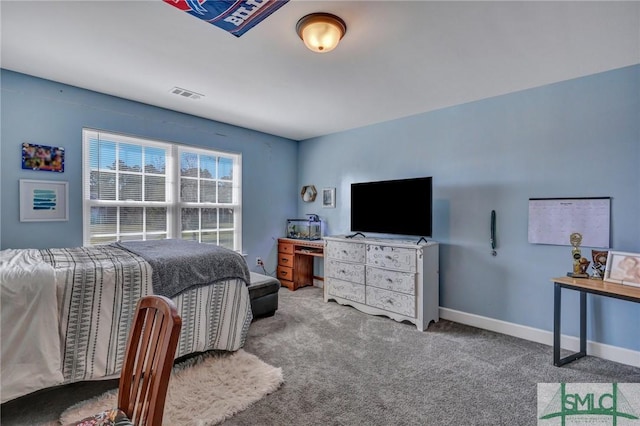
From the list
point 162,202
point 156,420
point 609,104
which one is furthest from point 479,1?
point 162,202

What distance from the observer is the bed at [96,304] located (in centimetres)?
165

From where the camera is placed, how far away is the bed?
64.9 inches

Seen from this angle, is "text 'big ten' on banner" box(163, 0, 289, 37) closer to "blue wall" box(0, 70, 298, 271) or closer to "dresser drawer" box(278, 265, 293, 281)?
"blue wall" box(0, 70, 298, 271)

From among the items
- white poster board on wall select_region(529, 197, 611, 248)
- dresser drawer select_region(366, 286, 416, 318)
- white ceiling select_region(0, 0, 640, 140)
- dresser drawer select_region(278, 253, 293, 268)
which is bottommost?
dresser drawer select_region(366, 286, 416, 318)

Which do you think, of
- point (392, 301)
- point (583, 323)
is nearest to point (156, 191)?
point (392, 301)

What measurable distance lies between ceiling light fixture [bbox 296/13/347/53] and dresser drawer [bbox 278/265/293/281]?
3.29 metres

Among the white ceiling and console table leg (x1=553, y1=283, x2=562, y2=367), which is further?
console table leg (x1=553, y1=283, x2=562, y2=367)

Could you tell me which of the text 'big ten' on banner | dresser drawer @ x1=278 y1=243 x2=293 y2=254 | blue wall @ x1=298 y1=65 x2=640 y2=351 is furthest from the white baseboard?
the text 'big ten' on banner

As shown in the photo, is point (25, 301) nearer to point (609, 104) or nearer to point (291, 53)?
point (291, 53)

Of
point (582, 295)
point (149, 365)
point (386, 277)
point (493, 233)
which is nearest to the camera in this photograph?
point (149, 365)

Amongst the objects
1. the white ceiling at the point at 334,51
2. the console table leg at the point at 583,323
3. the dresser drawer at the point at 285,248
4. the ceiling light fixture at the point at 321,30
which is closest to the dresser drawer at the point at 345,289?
the dresser drawer at the point at 285,248

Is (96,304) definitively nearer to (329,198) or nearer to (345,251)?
(345,251)

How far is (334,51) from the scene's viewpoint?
2.28m

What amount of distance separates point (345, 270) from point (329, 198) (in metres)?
1.33
